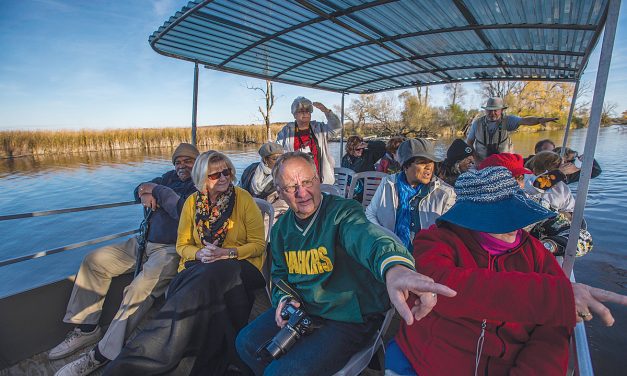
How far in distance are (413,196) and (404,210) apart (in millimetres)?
139

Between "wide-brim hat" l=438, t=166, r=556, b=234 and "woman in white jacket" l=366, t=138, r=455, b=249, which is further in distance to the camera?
"woman in white jacket" l=366, t=138, r=455, b=249

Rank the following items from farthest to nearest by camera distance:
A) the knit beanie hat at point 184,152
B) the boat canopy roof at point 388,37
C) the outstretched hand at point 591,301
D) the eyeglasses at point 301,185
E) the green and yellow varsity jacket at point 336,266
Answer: the knit beanie hat at point 184,152, the boat canopy roof at point 388,37, the eyeglasses at point 301,185, the green and yellow varsity jacket at point 336,266, the outstretched hand at point 591,301

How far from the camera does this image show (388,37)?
378cm

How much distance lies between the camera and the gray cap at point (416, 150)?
7.66 ft

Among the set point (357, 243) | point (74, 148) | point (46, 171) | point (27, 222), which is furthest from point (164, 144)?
point (357, 243)

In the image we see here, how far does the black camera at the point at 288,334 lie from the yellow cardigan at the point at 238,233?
84cm

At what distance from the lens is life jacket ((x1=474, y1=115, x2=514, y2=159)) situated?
16.0ft

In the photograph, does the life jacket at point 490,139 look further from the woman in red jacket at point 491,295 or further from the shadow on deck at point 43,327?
the woman in red jacket at point 491,295

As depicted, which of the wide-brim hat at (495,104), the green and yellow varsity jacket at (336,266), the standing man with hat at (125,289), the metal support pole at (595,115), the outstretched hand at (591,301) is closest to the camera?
the outstretched hand at (591,301)

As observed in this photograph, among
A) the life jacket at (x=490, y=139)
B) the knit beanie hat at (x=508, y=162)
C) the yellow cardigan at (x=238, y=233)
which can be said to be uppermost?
the life jacket at (x=490, y=139)

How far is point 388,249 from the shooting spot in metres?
1.22

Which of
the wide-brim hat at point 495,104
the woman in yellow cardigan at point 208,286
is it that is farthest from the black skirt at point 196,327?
the wide-brim hat at point 495,104

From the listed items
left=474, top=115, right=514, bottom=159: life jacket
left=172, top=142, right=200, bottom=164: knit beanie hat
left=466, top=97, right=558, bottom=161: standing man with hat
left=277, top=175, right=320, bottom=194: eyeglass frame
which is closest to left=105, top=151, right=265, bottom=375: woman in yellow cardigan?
left=277, top=175, right=320, bottom=194: eyeglass frame

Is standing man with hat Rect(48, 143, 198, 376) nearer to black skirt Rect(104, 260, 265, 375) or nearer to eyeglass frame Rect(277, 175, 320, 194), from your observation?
black skirt Rect(104, 260, 265, 375)
